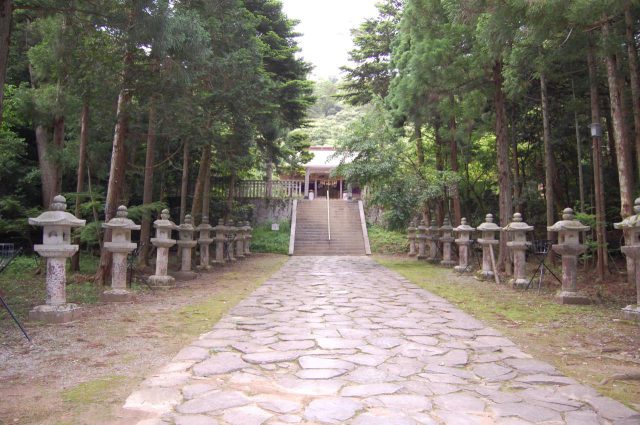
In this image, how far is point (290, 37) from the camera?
59.0 ft

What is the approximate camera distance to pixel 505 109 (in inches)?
427

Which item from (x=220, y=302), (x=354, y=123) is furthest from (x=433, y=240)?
(x=220, y=302)

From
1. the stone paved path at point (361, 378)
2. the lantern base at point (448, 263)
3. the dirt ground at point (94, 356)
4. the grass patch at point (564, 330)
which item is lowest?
the grass patch at point (564, 330)

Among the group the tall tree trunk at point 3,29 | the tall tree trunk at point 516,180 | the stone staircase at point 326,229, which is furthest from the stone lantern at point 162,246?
the stone staircase at point 326,229

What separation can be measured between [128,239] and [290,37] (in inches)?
518

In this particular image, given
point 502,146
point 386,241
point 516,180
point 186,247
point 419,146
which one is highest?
point 419,146

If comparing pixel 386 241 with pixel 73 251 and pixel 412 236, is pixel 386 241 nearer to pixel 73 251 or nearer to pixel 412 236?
pixel 412 236

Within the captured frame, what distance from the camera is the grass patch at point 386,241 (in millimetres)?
19172

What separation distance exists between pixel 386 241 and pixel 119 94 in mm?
14121

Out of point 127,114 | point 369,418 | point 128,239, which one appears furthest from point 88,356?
point 127,114

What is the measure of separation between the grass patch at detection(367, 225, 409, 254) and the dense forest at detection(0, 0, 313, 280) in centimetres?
723

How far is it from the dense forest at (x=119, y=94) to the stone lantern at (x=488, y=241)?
5572mm

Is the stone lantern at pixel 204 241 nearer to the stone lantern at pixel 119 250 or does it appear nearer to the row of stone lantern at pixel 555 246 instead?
the stone lantern at pixel 119 250

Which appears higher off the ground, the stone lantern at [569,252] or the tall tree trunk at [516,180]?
the tall tree trunk at [516,180]
